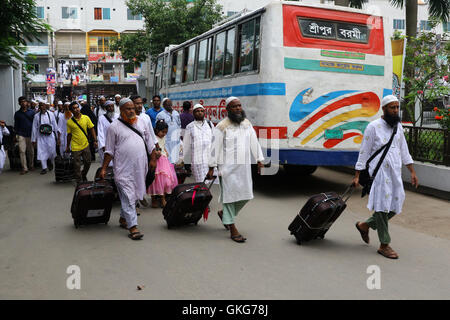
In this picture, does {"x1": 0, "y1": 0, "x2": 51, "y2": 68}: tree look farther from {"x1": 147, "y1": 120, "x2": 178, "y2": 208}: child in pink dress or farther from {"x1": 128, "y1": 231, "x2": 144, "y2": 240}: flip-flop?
{"x1": 128, "y1": 231, "x2": 144, "y2": 240}: flip-flop

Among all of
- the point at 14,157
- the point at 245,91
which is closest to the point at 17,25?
the point at 14,157

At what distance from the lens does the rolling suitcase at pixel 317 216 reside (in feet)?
17.1

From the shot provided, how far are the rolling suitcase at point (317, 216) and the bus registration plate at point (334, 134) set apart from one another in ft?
10.8

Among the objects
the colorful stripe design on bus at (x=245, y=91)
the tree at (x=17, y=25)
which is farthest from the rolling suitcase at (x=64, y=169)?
the colorful stripe design on bus at (x=245, y=91)

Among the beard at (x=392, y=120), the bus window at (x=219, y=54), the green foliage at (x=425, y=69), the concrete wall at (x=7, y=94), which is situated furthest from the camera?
the concrete wall at (x=7, y=94)

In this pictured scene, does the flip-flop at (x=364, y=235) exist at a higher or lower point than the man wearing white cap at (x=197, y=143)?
lower

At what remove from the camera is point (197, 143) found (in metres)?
7.59

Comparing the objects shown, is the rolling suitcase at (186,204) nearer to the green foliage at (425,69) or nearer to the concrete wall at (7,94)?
the green foliage at (425,69)

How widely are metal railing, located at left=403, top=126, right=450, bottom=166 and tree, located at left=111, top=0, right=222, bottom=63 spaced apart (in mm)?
17031

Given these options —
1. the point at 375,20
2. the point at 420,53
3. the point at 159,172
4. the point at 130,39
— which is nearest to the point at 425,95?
the point at 420,53

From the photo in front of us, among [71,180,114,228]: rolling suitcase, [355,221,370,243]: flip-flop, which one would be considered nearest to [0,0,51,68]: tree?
[71,180,114,228]: rolling suitcase

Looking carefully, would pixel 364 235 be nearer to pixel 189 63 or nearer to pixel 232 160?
pixel 232 160

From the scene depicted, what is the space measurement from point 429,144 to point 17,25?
9566mm
